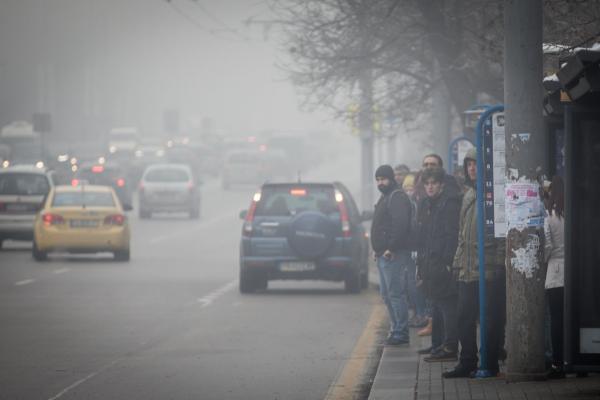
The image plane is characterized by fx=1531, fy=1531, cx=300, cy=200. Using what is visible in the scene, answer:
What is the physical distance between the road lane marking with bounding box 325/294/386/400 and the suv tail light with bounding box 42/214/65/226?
11.5 meters

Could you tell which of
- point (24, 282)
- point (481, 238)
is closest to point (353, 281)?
point (24, 282)

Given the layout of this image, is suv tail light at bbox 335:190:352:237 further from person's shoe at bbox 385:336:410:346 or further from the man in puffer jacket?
the man in puffer jacket

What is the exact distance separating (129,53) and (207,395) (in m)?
143

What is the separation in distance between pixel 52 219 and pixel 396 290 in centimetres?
1446

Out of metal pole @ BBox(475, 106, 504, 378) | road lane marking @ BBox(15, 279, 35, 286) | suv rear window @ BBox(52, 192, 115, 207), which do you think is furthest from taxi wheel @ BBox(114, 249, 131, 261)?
metal pole @ BBox(475, 106, 504, 378)

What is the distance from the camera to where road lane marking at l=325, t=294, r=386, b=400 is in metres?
11.5

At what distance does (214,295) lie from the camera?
21469mm

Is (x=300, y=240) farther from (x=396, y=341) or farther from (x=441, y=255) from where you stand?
(x=441, y=255)

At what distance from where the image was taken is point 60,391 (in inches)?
454

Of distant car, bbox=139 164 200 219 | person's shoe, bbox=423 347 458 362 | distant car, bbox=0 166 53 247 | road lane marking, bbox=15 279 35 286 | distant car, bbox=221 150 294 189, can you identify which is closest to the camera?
person's shoe, bbox=423 347 458 362

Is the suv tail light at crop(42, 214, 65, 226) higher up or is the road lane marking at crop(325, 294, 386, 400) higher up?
the suv tail light at crop(42, 214, 65, 226)

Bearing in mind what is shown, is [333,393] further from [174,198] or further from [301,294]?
[174,198]

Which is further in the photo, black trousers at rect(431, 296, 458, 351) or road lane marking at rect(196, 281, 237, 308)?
road lane marking at rect(196, 281, 237, 308)

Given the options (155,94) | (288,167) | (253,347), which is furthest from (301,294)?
(155,94)
